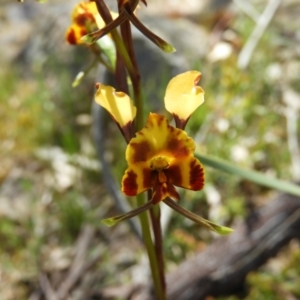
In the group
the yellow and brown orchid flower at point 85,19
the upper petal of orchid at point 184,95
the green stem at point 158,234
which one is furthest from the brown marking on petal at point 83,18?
the green stem at point 158,234

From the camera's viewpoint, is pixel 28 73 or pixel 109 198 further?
pixel 28 73

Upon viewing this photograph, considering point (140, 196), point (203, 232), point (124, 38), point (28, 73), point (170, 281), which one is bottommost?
point (203, 232)

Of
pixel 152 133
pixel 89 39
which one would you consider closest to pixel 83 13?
pixel 89 39

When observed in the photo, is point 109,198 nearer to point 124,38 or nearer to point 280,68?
point 280,68

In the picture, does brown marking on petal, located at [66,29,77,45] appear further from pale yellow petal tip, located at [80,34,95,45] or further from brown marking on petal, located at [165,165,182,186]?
brown marking on petal, located at [165,165,182,186]

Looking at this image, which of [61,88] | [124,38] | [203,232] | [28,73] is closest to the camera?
[124,38]

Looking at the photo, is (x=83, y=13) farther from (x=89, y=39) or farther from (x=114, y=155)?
(x=114, y=155)

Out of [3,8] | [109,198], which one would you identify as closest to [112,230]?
[109,198]
